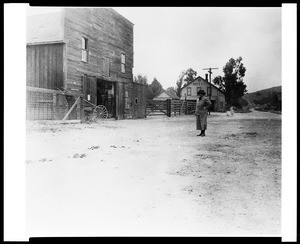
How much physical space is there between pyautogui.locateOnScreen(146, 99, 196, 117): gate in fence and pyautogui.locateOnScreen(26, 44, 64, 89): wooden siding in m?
10.6

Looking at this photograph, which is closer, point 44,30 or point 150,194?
point 150,194

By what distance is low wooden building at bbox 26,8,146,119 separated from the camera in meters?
13.0

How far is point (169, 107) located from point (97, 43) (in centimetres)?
1037

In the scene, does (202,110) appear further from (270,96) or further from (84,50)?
(84,50)

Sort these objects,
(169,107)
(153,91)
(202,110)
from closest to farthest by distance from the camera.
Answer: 1. (202,110)
2. (169,107)
3. (153,91)

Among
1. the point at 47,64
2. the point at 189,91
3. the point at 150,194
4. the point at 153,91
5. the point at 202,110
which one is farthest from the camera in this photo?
the point at 153,91

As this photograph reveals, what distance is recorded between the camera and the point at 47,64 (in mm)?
13867

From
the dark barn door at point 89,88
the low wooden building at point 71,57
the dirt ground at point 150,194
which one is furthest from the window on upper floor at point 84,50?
the dirt ground at point 150,194

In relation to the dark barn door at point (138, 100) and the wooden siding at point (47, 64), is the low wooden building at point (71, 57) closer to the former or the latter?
the wooden siding at point (47, 64)

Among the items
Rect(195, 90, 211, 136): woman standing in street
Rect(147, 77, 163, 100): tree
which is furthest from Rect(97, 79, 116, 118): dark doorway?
Rect(147, 77, 163, 100): tree

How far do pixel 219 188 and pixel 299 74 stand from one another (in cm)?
227

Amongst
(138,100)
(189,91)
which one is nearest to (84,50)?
(138,100)

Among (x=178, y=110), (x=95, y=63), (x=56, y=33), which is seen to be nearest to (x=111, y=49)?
(x=95, y=63)
